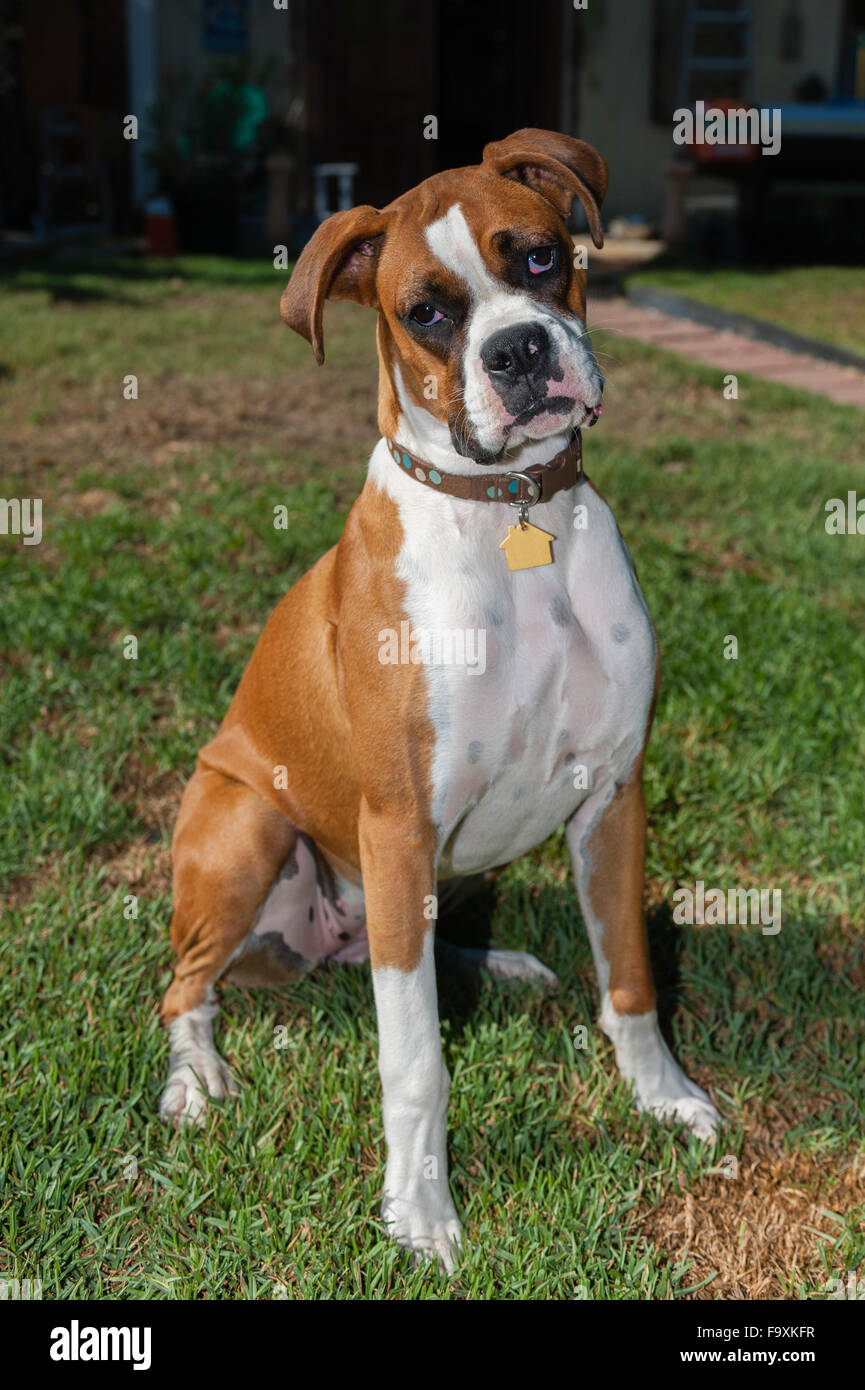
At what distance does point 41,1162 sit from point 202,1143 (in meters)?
0.31

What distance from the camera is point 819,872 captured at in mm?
3266

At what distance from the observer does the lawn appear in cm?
226

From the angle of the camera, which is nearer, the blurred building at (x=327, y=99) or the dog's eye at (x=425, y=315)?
the dog's eye at (x=425, y=315)

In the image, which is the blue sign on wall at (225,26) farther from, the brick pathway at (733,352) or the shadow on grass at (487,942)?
the shadow on grass at (487,942)

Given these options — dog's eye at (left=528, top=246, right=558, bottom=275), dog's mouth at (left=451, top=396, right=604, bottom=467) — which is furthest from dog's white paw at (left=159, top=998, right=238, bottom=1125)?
dog's eye at (left=528, top=246, right=558, bottom=275)

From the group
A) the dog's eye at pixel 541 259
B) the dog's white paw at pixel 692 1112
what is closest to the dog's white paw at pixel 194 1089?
the dog's white paw at pixel 692 1112

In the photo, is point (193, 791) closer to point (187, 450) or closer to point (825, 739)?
point (825, 739)

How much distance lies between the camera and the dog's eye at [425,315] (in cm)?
220

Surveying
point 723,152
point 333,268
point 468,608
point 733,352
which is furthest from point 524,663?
point 723,152

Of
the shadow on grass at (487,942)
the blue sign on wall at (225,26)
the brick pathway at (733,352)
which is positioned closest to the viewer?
the shadow on grass at (487,942)

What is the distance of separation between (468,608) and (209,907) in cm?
92

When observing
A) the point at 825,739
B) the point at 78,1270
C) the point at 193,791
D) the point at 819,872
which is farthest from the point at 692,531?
the point at 78,1270

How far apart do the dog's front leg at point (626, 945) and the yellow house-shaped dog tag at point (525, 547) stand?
1.60ft

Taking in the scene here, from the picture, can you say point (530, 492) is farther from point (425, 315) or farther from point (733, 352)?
point (733, 352)
